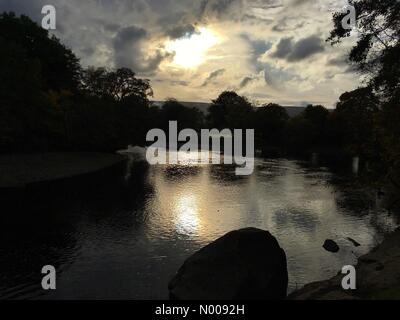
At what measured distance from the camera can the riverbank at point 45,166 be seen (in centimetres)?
5893

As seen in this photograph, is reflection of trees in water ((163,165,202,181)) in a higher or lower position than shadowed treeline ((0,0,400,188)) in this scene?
lower

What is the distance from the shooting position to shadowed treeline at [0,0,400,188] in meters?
30.5

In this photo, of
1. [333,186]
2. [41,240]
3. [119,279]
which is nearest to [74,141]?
[333,186]

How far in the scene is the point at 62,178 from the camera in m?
64.1

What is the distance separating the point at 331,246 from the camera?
30656mm

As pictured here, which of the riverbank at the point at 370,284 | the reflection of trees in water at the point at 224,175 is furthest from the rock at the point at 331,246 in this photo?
the reflection of trees in water at the point at 224,175

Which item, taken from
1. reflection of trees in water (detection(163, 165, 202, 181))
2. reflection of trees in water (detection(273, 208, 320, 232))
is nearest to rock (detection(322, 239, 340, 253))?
reflection of trees in water (detection(273, 208, 320, 232))

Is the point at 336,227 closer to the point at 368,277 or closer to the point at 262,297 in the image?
the point at 368,277

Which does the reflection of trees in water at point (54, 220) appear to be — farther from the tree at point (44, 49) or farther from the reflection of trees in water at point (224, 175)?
the tree at point (44, 49)

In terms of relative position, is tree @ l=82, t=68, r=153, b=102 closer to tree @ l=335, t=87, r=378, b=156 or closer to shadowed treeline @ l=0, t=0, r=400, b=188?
shadowed treeline @ l=0, t=0, r=400, b=188

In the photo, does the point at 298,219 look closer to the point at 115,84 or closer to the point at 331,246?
the point at 331,246

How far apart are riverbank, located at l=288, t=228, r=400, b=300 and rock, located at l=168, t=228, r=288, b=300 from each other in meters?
1.72

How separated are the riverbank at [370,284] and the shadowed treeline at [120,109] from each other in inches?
287

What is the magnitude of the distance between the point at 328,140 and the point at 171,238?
12687 cm
